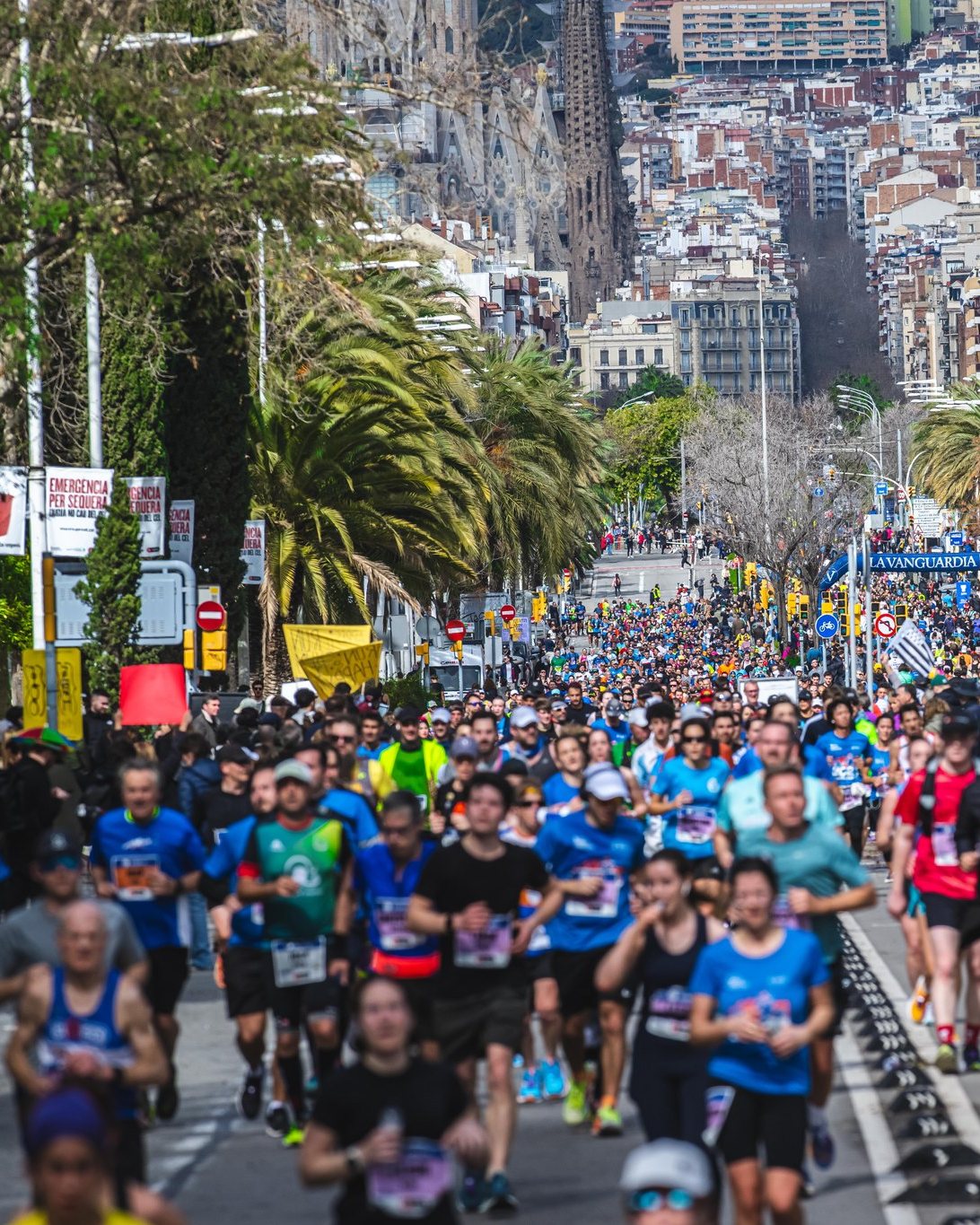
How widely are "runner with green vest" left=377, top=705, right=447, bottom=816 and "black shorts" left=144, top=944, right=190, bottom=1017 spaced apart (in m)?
5.79

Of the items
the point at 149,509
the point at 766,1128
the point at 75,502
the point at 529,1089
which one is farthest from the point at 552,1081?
the point at 149,509

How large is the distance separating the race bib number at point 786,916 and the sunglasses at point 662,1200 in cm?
383

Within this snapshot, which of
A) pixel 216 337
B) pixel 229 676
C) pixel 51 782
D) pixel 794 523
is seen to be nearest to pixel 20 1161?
pixel 51 782

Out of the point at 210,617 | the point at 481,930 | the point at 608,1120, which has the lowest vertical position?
the point at 608,1120

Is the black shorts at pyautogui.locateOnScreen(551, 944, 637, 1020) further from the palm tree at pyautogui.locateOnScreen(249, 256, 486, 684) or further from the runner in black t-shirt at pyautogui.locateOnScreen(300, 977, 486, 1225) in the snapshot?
the palm tree at pyautogui.locateOnScreen(249, 256, 486, 684)

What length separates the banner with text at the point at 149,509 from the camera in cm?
2516

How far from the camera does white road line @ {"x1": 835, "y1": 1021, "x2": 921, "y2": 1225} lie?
358 inches

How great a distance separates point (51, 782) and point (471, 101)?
5.28 m

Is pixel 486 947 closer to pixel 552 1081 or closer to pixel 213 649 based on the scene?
pixel 552 1081

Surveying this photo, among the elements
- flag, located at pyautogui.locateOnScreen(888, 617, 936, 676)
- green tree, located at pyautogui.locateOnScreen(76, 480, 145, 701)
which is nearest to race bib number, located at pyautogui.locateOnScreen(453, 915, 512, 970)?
green tree, located at pyautogui.locateOnScreen(76, 480, 145, 701)

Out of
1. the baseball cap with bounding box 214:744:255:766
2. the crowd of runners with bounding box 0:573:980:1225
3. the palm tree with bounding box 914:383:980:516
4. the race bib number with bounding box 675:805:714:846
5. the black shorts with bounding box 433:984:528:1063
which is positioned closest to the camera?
the crowd of runners with bounding box 0:573:980:1225

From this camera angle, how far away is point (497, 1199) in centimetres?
900

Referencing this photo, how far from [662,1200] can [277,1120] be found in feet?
19.1

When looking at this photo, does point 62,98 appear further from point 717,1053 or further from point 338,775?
point 717,1053
